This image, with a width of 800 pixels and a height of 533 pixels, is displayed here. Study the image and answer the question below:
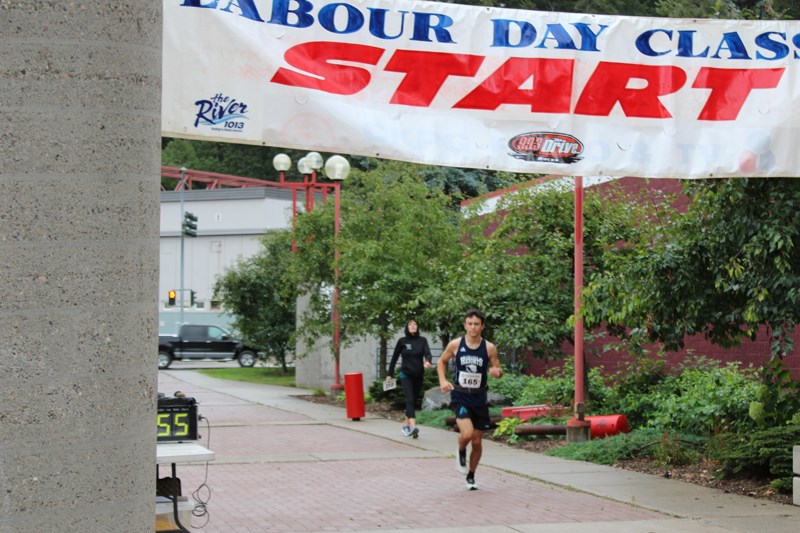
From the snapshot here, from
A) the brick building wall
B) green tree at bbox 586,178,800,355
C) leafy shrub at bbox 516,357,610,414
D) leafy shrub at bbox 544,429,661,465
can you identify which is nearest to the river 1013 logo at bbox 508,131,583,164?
green tree at bbox 586,178,800,355

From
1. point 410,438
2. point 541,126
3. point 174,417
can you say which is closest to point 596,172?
point 541,126

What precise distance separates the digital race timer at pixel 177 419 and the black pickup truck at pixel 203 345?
3944cm

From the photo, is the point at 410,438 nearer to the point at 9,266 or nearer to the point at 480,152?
the point at 480,152

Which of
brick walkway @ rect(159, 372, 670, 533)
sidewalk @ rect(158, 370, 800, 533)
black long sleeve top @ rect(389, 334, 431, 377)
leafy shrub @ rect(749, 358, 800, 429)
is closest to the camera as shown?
sidewalk @ rect(158, 370, 800, 533)

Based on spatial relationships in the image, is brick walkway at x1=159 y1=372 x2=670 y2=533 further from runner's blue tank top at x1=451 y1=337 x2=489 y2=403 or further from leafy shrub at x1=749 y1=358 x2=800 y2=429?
leafy shrub at x1=749 y1=358 x2=800 y2=429

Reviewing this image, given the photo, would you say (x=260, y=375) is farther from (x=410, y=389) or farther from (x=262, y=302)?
(x=410, y=389)

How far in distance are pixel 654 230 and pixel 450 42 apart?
16.5 feet

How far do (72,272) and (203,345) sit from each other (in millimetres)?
45169

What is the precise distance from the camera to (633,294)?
1132cm

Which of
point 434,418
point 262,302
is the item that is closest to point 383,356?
point 434,418

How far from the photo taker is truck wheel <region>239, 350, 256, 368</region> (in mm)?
45219

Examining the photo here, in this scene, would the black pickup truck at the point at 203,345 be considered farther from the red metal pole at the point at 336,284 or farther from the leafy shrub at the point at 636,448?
the leafy shrub at the point at 636,448

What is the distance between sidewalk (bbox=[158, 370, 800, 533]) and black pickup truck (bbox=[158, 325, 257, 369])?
30683 mm

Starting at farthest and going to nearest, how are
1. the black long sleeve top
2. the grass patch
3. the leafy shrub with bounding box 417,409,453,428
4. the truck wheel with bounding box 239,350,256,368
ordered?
the truck wheel with bounding box 239,350,256,368 → the grass patch → the leafy shrub with bounding box 417,409,453,428 → the black long sleeve top
